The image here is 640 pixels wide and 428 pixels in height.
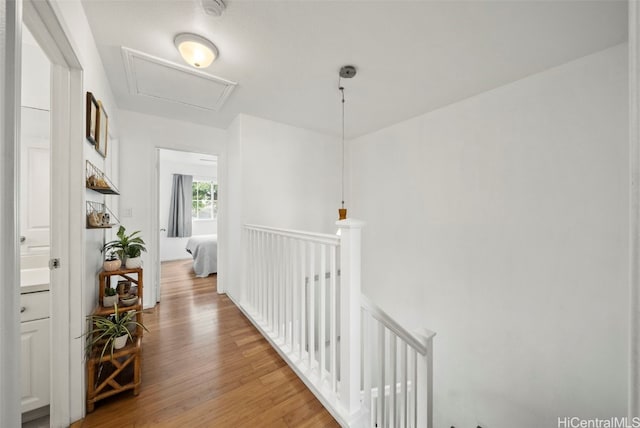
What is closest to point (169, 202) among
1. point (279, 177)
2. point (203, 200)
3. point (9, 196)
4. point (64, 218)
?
point (203, 200)

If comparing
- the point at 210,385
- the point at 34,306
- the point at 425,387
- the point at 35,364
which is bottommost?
the point at 210,385

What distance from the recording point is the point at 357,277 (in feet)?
4.62

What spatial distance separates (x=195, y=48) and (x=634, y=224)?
7.18 feet

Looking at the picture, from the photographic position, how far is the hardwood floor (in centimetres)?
140

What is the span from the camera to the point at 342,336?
146 cm

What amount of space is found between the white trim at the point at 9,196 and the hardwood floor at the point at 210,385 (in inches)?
42.5

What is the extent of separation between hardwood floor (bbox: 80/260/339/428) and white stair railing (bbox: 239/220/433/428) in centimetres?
13

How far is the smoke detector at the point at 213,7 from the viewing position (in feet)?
4.37

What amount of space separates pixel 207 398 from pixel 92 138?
178 centimetres

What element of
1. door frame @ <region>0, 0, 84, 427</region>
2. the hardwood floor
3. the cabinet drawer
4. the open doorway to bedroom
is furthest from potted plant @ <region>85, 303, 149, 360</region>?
the open doorway to bedroom

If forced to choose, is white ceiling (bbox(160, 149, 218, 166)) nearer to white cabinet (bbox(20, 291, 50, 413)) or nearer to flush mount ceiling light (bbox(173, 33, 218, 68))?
flush mount ceiling light (bbox(173, 33, 218, 68))

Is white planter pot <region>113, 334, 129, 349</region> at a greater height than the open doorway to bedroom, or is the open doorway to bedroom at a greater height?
the open doorway to bedroom

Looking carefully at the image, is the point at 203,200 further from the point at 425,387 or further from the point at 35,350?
the point at 425,387

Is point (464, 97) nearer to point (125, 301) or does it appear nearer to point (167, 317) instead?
point (125, 301)
